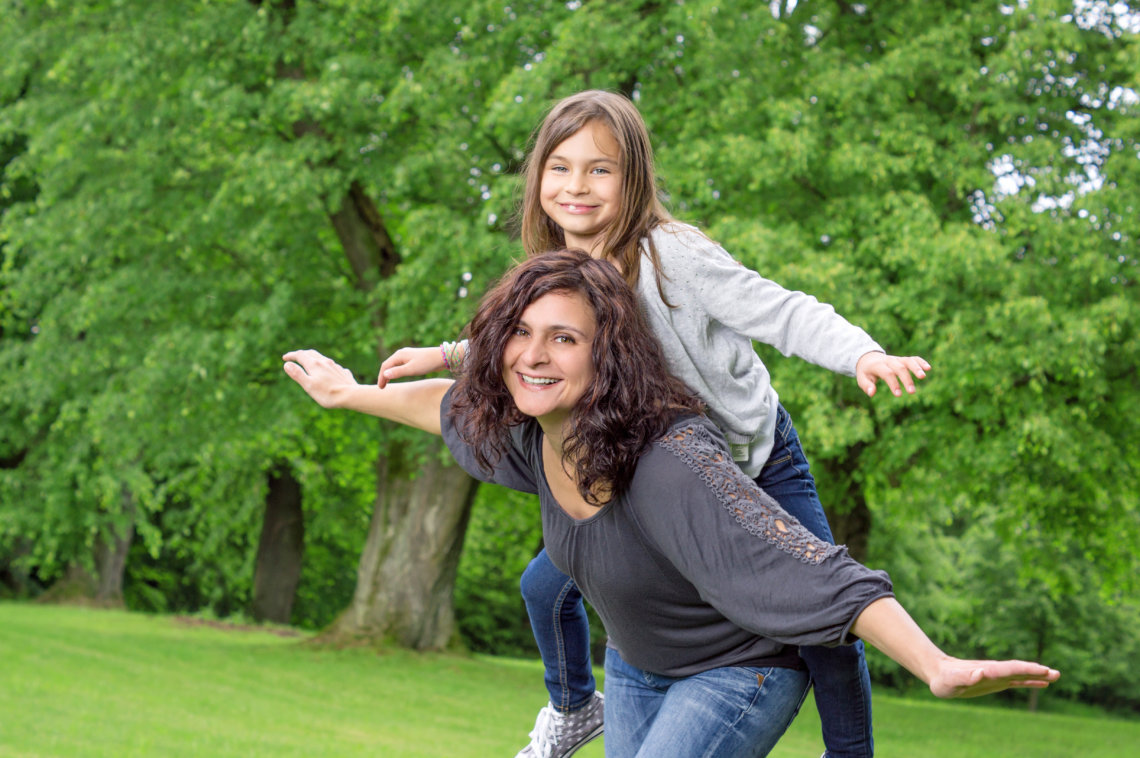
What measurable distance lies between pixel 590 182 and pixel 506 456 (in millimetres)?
717

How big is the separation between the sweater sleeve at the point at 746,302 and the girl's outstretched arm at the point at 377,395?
724mm

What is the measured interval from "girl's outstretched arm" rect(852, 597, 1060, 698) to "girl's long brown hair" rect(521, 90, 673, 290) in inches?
40.4

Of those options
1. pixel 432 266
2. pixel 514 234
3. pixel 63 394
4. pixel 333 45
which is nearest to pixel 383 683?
pixel 432 266

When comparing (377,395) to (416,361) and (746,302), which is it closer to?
(416,361)

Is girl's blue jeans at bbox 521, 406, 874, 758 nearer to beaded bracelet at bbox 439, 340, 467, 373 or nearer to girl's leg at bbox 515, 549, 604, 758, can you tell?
girl's leg at bbox 515, 549, 604, 758

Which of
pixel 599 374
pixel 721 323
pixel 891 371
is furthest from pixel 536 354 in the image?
pixel 891 371

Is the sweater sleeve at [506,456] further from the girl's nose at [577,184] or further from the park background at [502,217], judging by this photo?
the park background at [502,217]

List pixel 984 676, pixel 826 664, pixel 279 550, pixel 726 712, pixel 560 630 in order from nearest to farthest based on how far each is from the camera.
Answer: pixel 984 676 < pixel 726 712 < pixel 826 664 < pixel 560 630 < pixel 279 550

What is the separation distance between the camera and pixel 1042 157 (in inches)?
477

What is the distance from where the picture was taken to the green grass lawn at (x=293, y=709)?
980 centimetres

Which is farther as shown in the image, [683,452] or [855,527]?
[855,527]

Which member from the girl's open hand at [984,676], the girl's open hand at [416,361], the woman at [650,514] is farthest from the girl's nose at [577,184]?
the girl's open hand at [984,676]

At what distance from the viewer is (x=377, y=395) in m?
3.18

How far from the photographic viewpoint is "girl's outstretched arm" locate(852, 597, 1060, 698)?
1.95 meters
